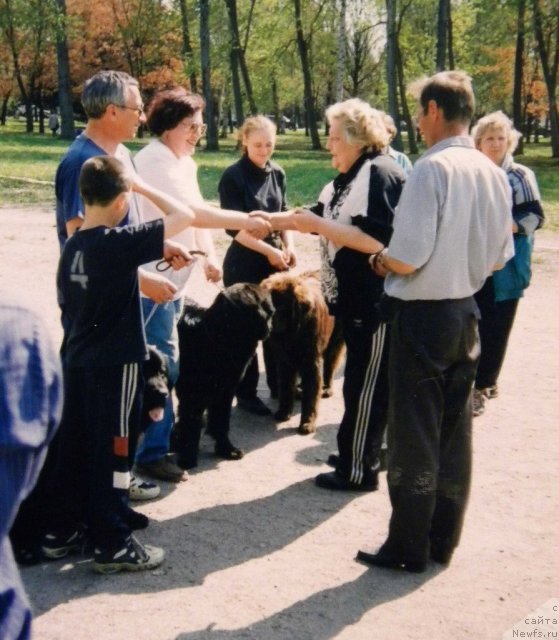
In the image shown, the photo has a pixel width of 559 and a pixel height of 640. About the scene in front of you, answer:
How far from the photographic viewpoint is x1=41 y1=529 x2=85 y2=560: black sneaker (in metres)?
3.99

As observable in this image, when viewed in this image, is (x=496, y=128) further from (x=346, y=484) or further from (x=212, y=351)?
(x=346, y=484)

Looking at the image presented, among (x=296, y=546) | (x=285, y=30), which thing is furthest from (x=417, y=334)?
(x=285, y=30)

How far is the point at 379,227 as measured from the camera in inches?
168

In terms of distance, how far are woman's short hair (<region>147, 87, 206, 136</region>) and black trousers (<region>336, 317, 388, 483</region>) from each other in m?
1.48

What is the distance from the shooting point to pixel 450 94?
3.60m

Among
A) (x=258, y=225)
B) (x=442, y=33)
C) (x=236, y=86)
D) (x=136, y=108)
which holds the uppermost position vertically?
(x=442, y=33)

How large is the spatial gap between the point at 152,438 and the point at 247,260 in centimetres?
160

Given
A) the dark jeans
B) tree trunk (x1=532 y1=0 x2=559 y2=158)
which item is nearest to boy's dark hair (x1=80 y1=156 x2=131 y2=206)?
the dark jeans

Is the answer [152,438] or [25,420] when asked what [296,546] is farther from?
[25,420]

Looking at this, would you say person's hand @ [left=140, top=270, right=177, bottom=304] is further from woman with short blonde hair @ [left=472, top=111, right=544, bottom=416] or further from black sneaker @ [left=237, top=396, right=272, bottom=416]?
woman with short blonde hair @ [left=472, top=111, right=544, bottom=416]

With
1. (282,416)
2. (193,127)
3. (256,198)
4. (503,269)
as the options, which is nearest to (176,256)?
(193,127)

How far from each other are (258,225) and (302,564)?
2.01 metres

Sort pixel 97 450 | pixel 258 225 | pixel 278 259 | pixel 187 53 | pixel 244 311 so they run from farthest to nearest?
1. pixel 187 53
2. pixel 278 259
3. pixel 244 311
4. pixel 258 225
5. pixel 97 450

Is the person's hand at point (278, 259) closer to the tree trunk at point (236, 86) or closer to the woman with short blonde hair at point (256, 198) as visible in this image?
the woman with short blonde hair at point (256, 198)
